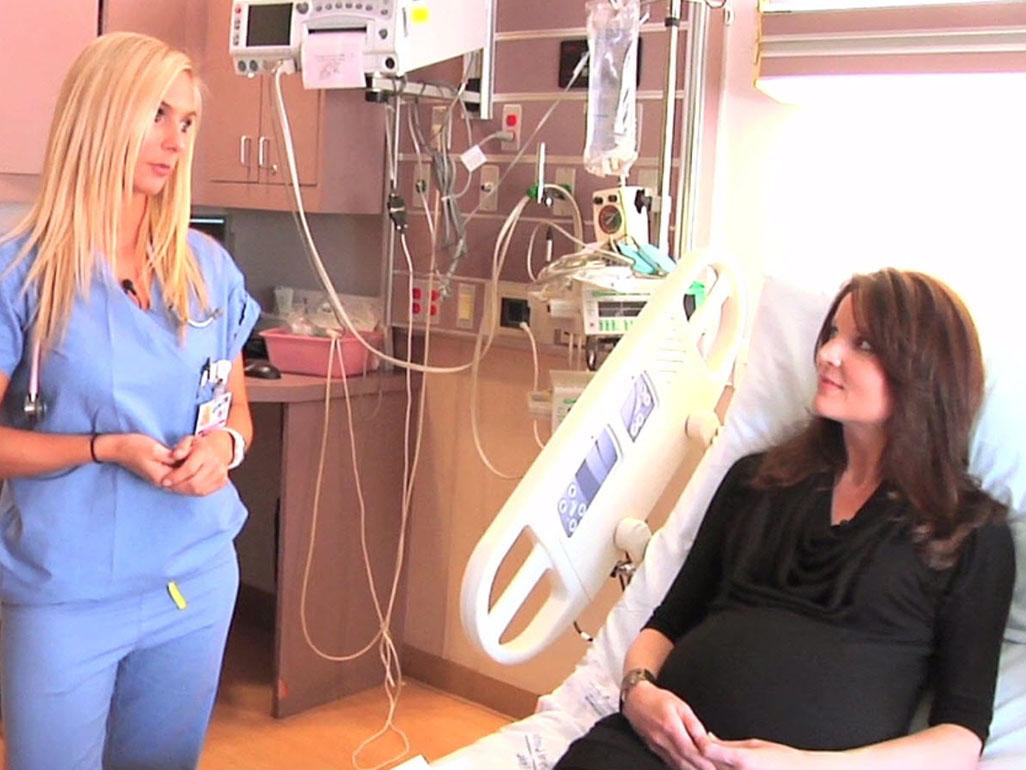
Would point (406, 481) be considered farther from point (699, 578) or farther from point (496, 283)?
point (699, 578)

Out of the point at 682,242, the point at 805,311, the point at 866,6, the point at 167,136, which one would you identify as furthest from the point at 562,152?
the point at 167,136

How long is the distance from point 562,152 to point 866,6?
2.73 feet

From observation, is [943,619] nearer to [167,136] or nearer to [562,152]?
[167,136]

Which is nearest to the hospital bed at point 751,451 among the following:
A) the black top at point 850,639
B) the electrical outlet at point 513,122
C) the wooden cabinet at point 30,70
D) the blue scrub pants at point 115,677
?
the black top at point 850,639

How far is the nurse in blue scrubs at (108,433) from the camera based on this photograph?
5.48 ft

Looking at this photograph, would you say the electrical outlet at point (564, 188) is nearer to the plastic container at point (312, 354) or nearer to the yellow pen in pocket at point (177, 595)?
the plastic container at point (312, 354)

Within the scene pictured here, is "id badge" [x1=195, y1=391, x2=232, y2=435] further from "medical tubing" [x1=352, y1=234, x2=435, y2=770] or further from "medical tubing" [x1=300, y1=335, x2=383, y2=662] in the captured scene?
"medical tubing" [x1=352, y1=234, x2=435, y2=770]

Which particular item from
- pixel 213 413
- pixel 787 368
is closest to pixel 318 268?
pixel 213 413

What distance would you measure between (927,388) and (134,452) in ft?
3.52

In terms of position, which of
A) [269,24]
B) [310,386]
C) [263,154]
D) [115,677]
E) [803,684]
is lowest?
[115,677]

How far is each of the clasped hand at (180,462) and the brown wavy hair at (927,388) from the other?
92 cm

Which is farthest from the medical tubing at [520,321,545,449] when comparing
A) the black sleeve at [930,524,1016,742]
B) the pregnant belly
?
the black sleeve at [930,524,1016,742]

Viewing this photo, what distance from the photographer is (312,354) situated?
3.04 meters

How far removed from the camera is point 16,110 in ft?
10.0
